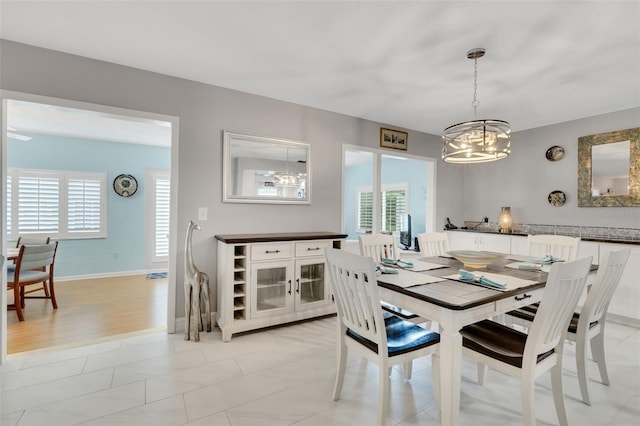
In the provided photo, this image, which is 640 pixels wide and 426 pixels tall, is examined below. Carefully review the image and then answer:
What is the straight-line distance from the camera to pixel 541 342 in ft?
4.87

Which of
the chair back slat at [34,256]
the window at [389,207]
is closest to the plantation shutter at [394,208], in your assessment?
the window at [389,207]

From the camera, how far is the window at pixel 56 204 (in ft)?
15.0

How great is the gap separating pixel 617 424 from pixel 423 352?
116cm

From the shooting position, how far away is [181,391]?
1942 mm

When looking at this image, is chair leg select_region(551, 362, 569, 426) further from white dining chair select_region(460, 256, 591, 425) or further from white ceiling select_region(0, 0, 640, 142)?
white ceiling select_region(0, 0, 640, 142)

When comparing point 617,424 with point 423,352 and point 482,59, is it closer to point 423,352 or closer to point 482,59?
point 423,352

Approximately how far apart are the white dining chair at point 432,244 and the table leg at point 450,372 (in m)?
1.56

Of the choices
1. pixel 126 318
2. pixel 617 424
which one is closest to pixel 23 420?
pixel 126 318

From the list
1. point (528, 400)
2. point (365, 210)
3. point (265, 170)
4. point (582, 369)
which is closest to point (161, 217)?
point (265, 170)

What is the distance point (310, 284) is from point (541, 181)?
3610 mm

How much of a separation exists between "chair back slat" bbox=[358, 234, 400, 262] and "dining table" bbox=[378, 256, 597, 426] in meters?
0.56

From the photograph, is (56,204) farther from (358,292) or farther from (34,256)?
(358,292)

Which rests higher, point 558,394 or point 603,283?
point 603,283

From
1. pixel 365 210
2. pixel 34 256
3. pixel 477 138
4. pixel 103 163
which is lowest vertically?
pixel 34 256
